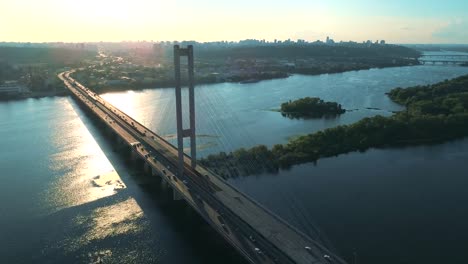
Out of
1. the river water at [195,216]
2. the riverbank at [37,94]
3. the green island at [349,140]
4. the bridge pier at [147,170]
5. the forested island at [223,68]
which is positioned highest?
the forested island at [223,68]

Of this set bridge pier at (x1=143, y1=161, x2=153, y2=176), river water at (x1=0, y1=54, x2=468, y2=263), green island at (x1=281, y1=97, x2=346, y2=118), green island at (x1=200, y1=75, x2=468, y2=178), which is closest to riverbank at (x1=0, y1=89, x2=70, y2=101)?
river water at (x1=0, y1=54, x2=468, y2=263)

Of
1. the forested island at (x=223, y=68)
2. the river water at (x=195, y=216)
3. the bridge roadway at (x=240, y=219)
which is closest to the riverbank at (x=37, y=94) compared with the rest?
the forested island at (x=223, y=68)

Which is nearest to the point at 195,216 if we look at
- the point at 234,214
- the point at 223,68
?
the point at 234,214

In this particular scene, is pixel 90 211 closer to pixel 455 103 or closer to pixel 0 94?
pixel 455 103

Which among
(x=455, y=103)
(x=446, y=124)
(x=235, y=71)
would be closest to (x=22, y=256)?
(x=446, y=124)

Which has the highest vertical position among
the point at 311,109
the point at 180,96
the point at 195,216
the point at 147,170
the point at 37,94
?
the point at 180,96

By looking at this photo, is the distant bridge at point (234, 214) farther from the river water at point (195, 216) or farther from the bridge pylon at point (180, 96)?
the river water at point (195, 216)

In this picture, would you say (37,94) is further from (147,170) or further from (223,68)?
(147,170)
